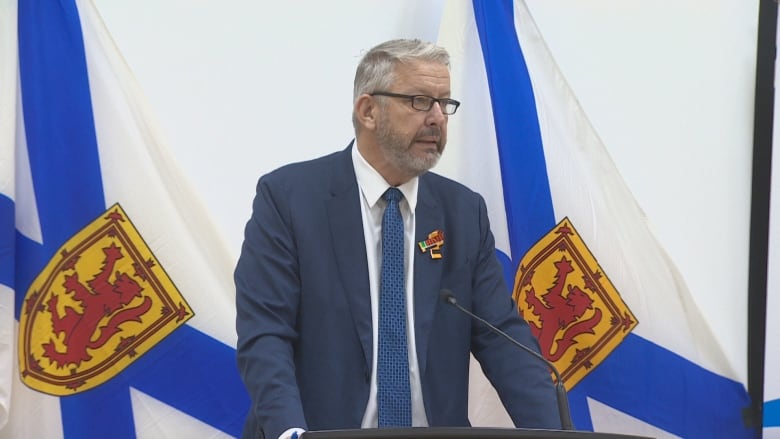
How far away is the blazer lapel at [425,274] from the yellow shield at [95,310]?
785 mm

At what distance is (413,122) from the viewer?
2238 mm

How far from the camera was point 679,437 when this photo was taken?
3203mm

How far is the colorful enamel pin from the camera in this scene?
225cm

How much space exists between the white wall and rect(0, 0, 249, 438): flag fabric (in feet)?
0.72

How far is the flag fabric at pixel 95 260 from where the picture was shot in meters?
2.58

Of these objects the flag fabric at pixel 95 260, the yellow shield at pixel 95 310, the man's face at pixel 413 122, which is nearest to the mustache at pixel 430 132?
the man's face at pixel 413 122

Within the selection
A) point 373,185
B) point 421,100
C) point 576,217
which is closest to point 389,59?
point 421,100

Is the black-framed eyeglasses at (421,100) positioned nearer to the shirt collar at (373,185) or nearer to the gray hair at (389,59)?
the gray hair at (389,59)

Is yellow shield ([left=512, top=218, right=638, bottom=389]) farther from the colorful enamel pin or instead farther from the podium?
the podium

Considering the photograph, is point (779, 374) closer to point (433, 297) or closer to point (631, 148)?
point (631, 148)

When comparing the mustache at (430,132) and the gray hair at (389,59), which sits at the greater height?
the gray hair at (389,59)

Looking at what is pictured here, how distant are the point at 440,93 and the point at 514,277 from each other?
930mm

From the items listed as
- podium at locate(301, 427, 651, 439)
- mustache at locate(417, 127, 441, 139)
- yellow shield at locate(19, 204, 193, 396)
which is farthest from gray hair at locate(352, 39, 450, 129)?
podium at locate(301, 427, 651, 439)

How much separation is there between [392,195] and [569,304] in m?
1.02
